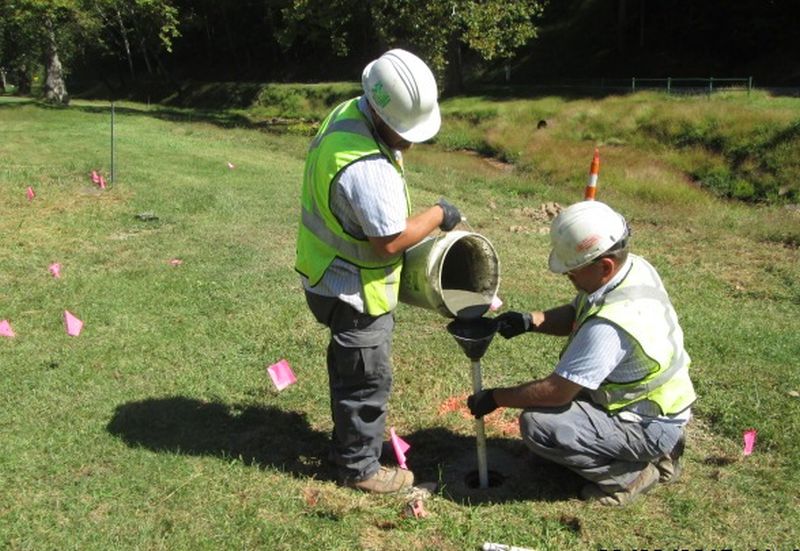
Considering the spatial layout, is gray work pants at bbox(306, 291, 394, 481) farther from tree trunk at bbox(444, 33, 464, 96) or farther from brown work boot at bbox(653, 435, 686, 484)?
tree trunk at bbox(444, 33, 464, 96)

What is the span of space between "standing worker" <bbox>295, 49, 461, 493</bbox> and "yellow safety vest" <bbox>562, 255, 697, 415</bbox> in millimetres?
812

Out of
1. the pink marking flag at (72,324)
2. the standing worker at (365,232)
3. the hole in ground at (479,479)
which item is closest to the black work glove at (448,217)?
the standing worker at (365,232)

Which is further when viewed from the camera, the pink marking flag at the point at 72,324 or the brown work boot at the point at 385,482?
the pink marking flag at the point at 72,324

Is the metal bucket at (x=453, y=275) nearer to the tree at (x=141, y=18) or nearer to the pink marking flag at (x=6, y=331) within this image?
the pink marking flag at (x=6, y=331)

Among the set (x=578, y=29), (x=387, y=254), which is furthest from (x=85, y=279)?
(x=578, y=29)

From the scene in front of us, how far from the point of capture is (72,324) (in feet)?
20.3

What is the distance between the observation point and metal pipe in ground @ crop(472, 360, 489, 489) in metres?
3.81

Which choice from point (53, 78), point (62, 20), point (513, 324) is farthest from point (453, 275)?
point (53, 78)

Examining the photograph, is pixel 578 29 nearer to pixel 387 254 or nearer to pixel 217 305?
pixel 217 305

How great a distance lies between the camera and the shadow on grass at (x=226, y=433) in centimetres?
430

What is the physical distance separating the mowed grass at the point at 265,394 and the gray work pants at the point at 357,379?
21 centimetres

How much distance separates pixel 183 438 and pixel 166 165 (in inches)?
437

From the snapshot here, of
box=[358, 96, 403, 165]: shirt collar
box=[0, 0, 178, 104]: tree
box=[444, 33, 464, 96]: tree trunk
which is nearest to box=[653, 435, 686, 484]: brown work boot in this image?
box=[358, 96, 403, 165]: shirt collar

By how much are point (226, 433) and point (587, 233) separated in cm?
248
